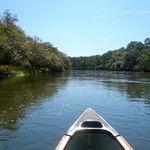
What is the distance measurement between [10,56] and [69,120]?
3944 centimetres

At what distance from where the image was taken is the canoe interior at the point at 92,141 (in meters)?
11.3

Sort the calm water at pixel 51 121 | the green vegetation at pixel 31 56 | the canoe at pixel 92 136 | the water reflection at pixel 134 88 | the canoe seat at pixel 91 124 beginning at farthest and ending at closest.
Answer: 1. the green vegetation at pixel 31 56
2. the water reflection at pixel 134 88
3. the calm water at pixel 51 121
4. the canoe seat at pixel 91 124
5. the canoe at pixel 92 136

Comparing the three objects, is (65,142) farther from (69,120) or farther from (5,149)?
(69,120)

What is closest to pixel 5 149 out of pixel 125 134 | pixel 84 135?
pixel 84 135

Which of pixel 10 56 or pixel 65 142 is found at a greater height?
pixel 10 56

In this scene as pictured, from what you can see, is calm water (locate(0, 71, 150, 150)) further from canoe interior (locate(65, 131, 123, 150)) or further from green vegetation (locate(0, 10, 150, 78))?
green vegetation (locate(0, 10, 150, 78))

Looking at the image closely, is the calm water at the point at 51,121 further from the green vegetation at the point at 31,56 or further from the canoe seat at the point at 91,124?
the green vegetation at the point at 31,56

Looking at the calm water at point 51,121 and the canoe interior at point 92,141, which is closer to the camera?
the canoe interior at point 92,141

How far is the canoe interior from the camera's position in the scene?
1126cm

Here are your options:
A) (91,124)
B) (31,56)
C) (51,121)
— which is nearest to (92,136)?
(91,124)

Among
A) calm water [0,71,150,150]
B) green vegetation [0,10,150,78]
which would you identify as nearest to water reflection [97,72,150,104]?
calm water [0,71,150,150]

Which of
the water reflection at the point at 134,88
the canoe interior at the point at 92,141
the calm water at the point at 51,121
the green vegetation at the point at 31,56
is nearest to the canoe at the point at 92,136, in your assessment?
the canoe interior at the point at 92,141

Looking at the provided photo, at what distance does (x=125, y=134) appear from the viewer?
1623 centimetres

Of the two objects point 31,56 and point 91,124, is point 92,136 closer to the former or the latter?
point 91,124
